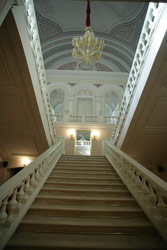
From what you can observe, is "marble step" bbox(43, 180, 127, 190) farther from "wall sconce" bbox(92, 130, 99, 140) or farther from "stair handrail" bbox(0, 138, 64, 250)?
"wall sconce" bbox(92, 130, 99, 140)

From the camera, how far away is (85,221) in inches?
82.7

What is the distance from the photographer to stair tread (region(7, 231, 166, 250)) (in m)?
1.65

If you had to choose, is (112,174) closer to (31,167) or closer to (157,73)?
(31,167)

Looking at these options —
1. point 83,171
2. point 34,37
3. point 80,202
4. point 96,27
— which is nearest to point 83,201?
point 80,202

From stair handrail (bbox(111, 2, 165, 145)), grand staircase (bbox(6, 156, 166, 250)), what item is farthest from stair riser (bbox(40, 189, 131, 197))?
stair handrail (bbox(111, 2, 165, 145))

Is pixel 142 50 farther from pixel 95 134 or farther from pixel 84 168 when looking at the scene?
pixel 95 134

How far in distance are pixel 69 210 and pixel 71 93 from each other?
8.93 m

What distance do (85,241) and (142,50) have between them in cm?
399

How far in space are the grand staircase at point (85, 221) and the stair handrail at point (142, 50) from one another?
2.44 m

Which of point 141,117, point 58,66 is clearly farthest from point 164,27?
point 58,66

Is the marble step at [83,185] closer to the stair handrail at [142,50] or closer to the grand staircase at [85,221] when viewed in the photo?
the grand staircase at [85,221]

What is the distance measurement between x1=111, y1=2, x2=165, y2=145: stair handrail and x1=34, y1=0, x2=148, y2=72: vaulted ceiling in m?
7.35

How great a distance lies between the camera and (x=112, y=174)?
393 cm

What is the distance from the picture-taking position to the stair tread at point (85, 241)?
1648 millimetres
